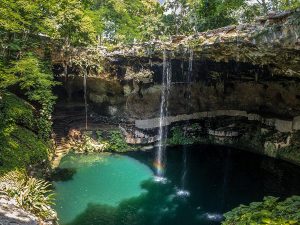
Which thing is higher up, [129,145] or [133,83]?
[133,83]

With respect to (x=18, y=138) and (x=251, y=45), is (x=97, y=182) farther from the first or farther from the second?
(x=251, y=45)

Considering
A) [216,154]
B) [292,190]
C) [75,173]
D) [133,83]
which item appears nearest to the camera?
[292,190]

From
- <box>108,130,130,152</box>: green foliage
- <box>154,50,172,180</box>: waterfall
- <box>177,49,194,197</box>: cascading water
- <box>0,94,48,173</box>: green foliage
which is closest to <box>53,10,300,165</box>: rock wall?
<box>177,49,194,197</box>: cascading water

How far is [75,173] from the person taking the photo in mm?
18109

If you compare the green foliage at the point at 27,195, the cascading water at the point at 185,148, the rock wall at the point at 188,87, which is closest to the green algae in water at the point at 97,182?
the green foliage at the point at 27,195

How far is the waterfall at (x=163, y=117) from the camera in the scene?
19.9 metres

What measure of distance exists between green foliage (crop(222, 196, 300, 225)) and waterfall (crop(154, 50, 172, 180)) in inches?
388

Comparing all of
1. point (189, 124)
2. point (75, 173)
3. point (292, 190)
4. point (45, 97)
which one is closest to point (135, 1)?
point (189, 124)

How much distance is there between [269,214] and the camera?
7410mm

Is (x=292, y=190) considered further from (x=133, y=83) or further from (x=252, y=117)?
(x=133, y=83)

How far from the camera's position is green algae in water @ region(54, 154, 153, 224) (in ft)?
47.7

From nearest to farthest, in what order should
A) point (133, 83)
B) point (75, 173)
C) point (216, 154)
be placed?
point (75, 173) → point (216, 154) → point (133, 83)

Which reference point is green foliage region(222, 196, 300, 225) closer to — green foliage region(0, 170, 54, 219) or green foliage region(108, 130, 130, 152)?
green foliage region(0, 170, 54, 219)

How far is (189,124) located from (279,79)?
753 cm
